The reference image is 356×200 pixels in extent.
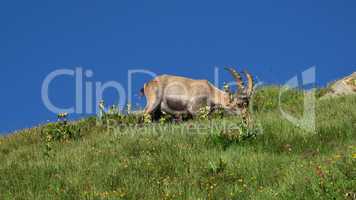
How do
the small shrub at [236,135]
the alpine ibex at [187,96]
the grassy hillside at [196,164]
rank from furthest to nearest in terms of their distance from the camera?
the alpine ibex at [187,96] < the small shrub at [236,135] < the grassy hillside at [196,164]

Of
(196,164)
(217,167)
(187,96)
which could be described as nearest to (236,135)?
(196,164)

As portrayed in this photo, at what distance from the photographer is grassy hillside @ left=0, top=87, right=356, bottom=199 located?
977 cm

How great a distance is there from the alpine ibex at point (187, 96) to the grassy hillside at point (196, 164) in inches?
154

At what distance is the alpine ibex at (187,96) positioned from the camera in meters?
20.2

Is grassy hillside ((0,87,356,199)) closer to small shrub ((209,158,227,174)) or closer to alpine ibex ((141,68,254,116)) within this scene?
small shrub ((209,158,227,174))

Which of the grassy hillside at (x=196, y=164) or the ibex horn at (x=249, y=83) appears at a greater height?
the ibex horn at (x=249, y=83)

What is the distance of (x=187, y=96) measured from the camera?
20.3 meters

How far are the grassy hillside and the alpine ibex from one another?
3914mm

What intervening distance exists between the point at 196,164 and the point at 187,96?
28.8 ft

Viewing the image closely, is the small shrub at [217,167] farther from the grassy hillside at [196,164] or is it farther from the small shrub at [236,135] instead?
the small shrub at [236,135]

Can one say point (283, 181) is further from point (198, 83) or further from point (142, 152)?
point (198, 83)

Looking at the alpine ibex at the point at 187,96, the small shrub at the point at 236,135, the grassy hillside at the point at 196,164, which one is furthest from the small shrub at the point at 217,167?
the alpine ibex at the point at 187,96

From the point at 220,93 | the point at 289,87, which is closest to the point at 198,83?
the point at 220,93

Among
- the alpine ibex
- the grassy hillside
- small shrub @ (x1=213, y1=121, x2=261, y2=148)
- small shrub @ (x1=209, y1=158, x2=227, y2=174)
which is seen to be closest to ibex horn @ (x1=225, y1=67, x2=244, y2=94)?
the alpine ibex
